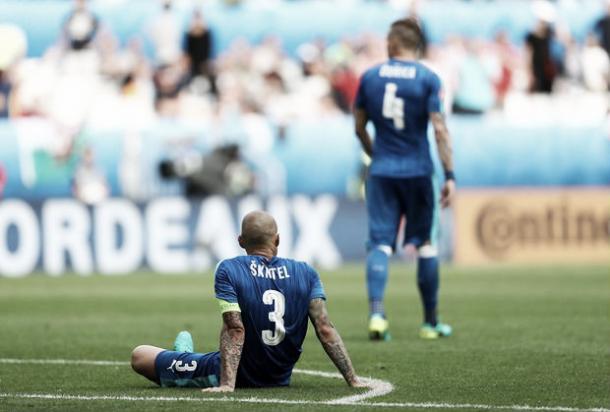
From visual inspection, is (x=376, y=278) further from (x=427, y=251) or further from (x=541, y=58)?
(x=541, y=58)

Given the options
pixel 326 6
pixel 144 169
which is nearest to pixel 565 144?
pixel 326 6

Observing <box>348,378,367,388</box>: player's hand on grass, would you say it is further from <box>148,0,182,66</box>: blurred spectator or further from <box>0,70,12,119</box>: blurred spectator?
<box>148,0,182,66</box>: blurred spectator

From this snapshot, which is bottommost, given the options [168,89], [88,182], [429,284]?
[429,284]

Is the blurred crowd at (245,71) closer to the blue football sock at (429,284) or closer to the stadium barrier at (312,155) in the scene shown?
the stadium barrier at (312,155)

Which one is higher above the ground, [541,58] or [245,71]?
[541,58]

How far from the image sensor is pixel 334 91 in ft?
82.7

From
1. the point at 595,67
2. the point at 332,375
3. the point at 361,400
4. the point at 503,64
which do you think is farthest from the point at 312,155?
the point at 361,400

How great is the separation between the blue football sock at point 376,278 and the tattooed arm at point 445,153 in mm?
639

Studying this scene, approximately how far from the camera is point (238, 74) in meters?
25.0

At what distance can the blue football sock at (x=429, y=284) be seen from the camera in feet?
34.6

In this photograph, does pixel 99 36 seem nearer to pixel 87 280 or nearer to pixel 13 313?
pixel 87 280

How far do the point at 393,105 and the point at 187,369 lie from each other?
3.92 m

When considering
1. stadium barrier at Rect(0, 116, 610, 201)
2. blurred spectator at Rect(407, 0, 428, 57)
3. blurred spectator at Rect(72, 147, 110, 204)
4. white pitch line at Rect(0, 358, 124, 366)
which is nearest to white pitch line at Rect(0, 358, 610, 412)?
white pitch line at Rect(0, 358, 124, 366)

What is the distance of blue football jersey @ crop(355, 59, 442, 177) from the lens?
34.0 ft
